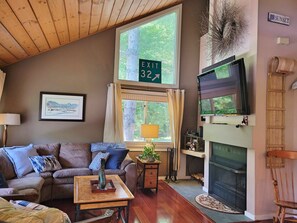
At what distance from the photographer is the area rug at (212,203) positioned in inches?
130

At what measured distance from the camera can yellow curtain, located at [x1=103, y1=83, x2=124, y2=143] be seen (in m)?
4.54

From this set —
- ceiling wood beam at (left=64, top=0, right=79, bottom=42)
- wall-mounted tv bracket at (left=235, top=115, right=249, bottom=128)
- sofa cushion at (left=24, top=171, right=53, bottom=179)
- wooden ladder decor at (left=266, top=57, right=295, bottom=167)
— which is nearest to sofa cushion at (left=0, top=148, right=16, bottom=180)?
sofa cushion at (left=24, top=171, right=53, bottom=179)

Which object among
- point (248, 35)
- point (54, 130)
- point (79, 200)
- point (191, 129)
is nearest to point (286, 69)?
point (248, 35)

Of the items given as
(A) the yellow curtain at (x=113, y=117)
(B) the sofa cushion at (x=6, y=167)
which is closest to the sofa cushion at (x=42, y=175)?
(B) the sofa cushion at (x=6, y=167)

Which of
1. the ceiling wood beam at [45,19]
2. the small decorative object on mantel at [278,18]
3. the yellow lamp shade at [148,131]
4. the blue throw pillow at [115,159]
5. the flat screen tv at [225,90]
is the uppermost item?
the small decorative object on mantel at [278,18]

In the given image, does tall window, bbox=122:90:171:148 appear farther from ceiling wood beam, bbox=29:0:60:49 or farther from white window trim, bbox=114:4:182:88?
ceiling wood beam, bbox=29:0:60:49

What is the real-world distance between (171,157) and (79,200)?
3.01 meters

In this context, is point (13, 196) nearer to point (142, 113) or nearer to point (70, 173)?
point (70, 173)

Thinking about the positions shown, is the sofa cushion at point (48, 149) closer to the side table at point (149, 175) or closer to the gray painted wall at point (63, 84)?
the gray painted wall at point (63, 84)

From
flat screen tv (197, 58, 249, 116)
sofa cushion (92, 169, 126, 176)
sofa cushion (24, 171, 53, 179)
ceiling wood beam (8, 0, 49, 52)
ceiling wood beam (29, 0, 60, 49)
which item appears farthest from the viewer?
sofa cushion (92, 169, 126, 176)

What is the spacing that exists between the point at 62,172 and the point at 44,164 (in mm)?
328

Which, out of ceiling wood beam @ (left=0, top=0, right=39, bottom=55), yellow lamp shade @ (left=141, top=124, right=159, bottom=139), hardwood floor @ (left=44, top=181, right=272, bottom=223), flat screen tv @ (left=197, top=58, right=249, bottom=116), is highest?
ceiling wood beam @ (left=0, top=0, right=39, bottom=55)

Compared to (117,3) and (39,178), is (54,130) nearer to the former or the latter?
(39,178)

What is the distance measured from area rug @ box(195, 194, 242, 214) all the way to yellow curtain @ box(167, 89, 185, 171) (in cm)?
115
